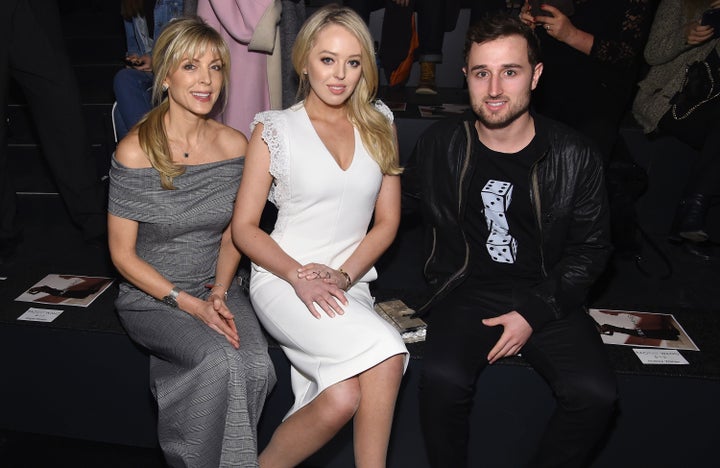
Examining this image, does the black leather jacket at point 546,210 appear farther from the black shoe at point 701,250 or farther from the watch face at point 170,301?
the black shoe at point 701,250

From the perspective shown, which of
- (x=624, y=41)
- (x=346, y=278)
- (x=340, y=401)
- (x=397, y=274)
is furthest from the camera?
(x=397, y=274)

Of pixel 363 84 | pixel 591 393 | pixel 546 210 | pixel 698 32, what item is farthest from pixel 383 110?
pixel 698 32

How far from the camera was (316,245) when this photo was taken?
2.15m

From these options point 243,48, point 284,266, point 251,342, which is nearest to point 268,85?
point 243,48

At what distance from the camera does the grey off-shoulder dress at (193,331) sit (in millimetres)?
1889

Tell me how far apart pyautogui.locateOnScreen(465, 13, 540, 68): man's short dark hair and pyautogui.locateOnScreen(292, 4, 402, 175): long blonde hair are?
320 mm

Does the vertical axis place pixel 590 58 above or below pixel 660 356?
above

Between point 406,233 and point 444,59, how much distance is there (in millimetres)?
1601

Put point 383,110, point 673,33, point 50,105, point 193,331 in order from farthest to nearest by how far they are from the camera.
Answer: point 673,33
point 50,105
point 383,110
point 193,331

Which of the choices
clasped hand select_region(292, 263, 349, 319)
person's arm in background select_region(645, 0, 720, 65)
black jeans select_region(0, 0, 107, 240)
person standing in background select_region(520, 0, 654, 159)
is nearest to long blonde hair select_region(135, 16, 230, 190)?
clasped hand select_region(292, 263, 349, 319)

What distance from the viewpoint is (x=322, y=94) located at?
2078mm

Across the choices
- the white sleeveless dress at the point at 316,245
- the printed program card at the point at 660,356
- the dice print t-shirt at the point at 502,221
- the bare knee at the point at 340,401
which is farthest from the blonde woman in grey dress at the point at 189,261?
the printed program card at the point at 660,356

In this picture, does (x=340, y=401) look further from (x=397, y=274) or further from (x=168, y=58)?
(x=397, y=274)

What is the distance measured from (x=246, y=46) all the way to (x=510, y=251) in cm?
130
